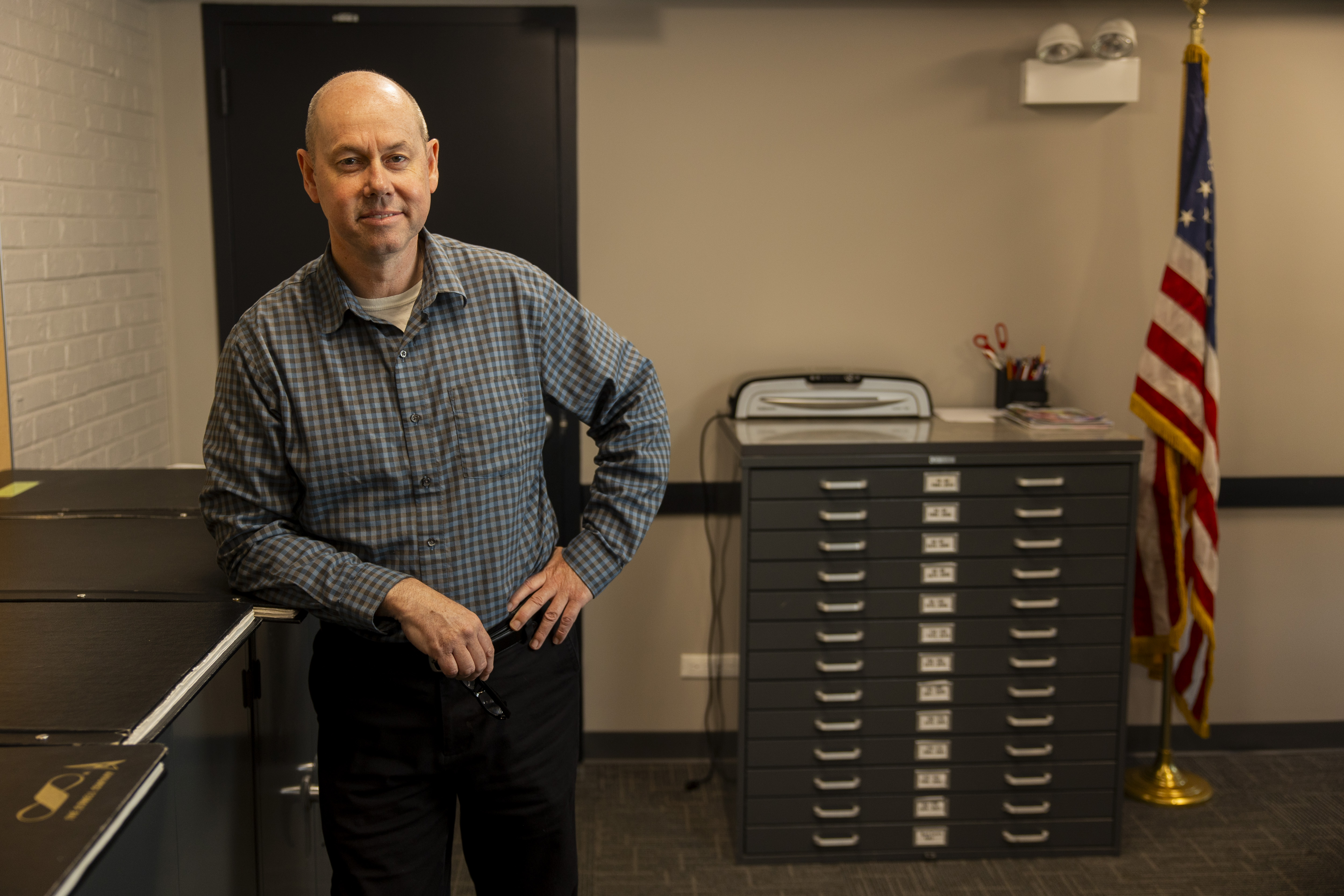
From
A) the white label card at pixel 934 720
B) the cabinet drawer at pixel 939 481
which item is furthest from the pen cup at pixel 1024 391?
the white label card at pixel 934 720

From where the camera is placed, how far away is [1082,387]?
10.9 feet

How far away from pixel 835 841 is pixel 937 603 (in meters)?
0.67

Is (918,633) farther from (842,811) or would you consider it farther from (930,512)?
(842,811)

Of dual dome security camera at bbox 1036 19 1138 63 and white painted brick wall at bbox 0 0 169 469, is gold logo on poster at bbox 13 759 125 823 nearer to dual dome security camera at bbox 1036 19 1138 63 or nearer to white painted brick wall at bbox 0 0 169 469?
white painted brick wall at bbox 0 0 169 469

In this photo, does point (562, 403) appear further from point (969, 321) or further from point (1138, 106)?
point (1138, 106)

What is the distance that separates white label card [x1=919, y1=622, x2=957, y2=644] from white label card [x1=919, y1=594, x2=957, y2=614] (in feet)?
0.11

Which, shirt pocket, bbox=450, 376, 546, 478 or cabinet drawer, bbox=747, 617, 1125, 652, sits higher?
shirt pocket, bbox=450, 376, 546, 478

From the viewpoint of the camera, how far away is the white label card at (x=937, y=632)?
2.81 metres

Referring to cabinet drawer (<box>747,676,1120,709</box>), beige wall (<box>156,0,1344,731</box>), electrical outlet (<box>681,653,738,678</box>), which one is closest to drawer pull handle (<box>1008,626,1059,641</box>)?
cabinet drawer (<box>747,676,1120,709</box>)

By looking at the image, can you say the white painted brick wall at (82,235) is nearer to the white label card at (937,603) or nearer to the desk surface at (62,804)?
the desk surface at (62,804)

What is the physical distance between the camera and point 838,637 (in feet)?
9.18

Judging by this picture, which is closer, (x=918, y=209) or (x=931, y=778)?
(x=931, y=778)

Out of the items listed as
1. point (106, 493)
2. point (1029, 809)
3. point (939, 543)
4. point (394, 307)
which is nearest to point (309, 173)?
point (394, 307)

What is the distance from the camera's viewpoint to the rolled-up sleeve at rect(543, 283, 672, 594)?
1721mm
